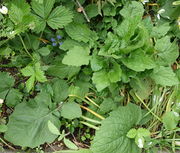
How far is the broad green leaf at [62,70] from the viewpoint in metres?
1.82

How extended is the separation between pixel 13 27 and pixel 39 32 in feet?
0.57

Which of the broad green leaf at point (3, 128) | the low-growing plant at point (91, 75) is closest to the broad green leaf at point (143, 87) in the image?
the low-growing plant at point (91, 75)

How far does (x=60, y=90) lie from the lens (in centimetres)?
184

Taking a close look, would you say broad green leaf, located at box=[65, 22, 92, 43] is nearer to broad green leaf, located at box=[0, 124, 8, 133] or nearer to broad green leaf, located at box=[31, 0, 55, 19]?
broad green leaf, located at box=[31, 0, 55, 19]

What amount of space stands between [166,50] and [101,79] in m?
0.45

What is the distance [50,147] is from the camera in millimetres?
1870

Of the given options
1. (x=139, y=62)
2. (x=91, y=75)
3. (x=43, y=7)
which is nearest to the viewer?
(x=139, y=62)

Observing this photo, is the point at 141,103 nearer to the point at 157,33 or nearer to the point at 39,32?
the point at 157,33

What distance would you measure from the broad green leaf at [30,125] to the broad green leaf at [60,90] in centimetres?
9

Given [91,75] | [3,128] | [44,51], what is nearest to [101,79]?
[91,75]

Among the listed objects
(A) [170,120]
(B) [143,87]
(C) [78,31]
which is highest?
(C) [78,31]

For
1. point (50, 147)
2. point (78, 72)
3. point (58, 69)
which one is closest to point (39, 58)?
point (58, 69)

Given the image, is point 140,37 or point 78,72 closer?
point 140,37

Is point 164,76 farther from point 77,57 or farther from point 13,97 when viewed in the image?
point 13,97
